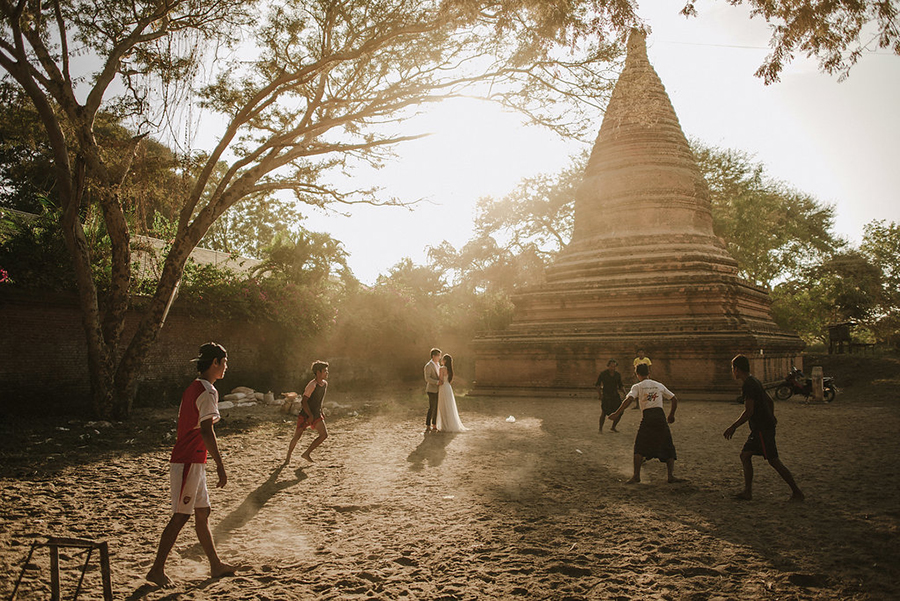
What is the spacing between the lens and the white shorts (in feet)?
11.8

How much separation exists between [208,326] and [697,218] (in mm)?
13548

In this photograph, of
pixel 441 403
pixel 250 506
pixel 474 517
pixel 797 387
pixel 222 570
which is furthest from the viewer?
pixel 797 387

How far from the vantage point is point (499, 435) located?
8984 millimetres

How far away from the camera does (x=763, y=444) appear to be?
17.2 feet

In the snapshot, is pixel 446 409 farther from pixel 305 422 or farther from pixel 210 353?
pixel 210 353

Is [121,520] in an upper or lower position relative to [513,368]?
lower

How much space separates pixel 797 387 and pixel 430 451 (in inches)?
364

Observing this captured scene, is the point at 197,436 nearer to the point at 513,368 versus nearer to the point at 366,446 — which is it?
the point at 366,446

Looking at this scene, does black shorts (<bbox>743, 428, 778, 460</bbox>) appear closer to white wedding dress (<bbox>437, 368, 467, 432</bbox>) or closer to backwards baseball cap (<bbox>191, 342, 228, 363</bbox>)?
backwards baseball cap (<bbox>191, 342, 228, 363</bbox>)

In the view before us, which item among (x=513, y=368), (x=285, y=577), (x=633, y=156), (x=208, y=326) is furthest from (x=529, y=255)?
(x=285, y=577)

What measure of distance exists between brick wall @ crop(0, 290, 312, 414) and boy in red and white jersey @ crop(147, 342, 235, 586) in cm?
811

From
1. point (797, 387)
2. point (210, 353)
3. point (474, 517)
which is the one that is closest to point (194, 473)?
point (210, 353)

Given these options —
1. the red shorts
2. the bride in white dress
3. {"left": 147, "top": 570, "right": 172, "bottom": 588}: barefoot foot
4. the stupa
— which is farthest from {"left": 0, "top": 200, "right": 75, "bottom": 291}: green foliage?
the stupa

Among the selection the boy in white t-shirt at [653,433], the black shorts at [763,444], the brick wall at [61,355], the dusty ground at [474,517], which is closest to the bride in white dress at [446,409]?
the dusty ground at [474,517]
